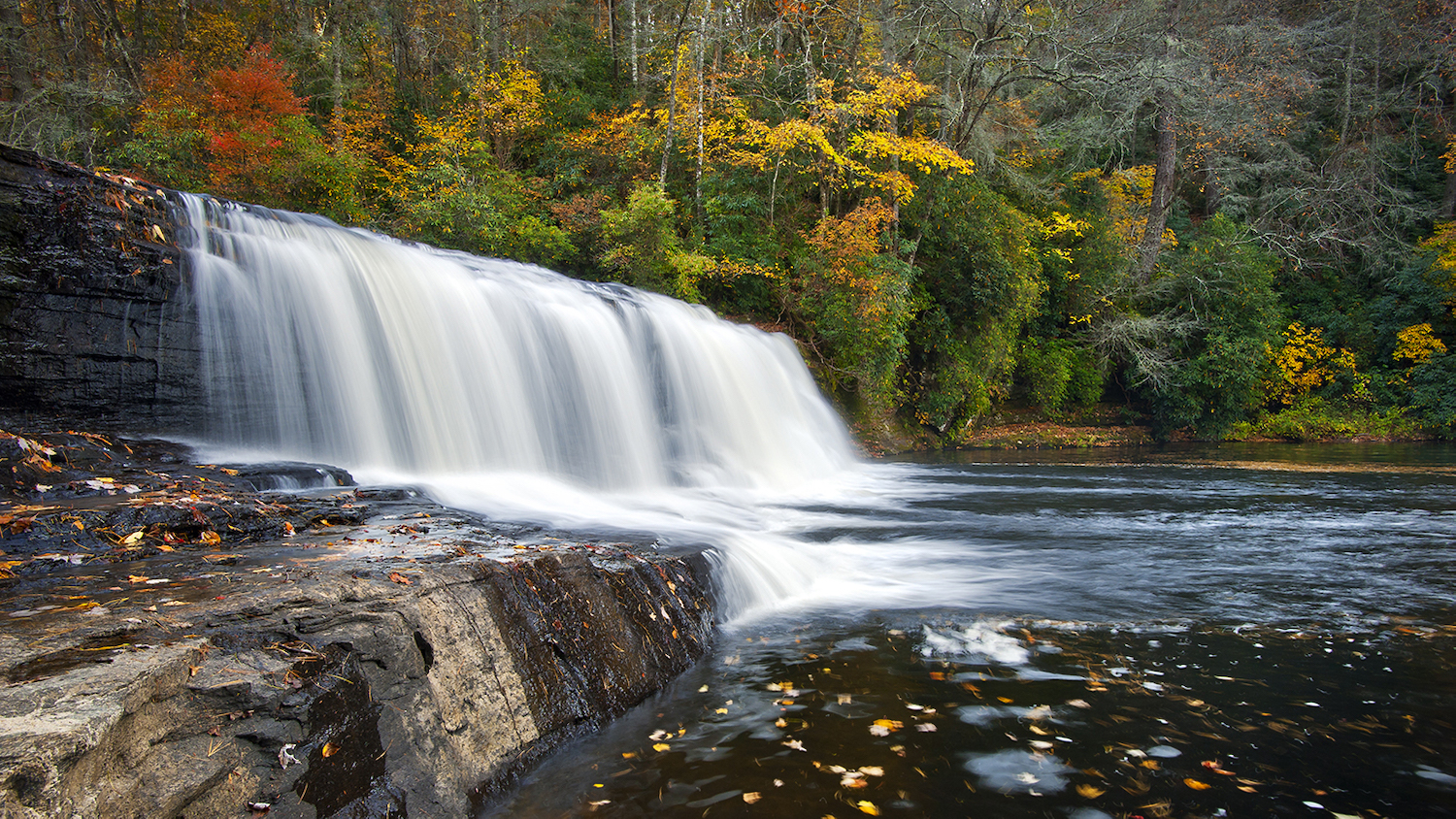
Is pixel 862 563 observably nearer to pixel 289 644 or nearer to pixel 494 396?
pixel 494 396

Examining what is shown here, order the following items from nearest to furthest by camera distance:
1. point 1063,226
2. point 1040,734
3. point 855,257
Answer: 1. point 1040,734
2. point 855,257
3. point 1063,226

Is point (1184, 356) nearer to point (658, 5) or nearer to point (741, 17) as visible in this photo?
point (741, 17)

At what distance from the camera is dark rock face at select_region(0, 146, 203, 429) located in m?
5.65

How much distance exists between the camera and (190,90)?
1600 cm

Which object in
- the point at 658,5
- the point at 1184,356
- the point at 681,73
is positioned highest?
the point at 658,5

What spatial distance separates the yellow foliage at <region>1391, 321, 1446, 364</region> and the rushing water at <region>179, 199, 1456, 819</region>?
1136cm

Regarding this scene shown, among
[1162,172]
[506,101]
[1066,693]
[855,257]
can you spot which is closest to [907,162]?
[855,257]

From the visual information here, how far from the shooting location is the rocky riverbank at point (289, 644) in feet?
6.19

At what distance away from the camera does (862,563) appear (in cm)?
668

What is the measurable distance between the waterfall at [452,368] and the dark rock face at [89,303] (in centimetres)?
29

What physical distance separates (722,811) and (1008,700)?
165 centimetres

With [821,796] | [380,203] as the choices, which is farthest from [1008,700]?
[380,203]

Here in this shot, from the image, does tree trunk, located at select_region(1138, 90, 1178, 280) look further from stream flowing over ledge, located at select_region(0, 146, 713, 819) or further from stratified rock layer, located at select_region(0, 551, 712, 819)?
stratified rock layer, located at select_region(0, 551, 712, 819)

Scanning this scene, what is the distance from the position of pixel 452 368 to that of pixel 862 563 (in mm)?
Result: 5094
